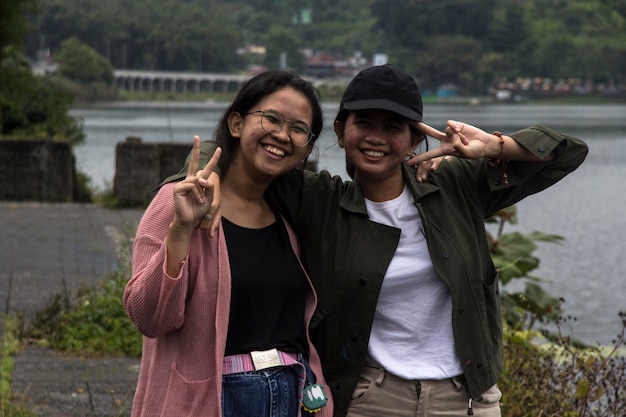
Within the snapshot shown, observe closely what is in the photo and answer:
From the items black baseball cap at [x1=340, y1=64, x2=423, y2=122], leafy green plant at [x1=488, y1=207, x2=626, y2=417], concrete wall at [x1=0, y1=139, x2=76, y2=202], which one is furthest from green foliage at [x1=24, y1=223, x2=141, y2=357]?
concrete wall at [x1=0, y1=139, x2=76, y2=202]

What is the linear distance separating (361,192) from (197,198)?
0.56 metres

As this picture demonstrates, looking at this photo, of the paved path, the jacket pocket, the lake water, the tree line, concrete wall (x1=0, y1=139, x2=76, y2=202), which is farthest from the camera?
the tree line

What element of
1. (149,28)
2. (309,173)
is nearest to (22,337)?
(309,173)

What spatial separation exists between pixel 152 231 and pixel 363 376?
69 centimetres

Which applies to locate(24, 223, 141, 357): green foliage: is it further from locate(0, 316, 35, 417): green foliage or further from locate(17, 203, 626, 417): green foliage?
locate(0, 316, 35, 417): green foliage

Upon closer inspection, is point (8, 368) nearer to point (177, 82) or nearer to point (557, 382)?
point (557, 382)

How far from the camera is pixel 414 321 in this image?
10.3ft

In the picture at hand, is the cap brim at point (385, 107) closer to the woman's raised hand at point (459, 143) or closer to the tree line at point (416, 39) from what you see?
the woman's raised hand at point (459, 143)

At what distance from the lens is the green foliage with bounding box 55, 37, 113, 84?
8406cm

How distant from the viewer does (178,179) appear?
3010mm

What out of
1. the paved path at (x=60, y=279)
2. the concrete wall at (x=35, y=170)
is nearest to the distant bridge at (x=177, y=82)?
the concrete wall at (x=35, y=170)

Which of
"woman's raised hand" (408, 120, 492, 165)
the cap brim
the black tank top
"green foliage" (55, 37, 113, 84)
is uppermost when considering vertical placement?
the cap brim

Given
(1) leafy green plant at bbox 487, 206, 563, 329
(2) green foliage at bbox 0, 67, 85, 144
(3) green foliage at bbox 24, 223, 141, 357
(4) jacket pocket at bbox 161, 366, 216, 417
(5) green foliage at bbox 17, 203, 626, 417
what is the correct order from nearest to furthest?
(4) jacket pocket at bbox 161, 366, 216, 417, (5) green foliage at bbox 17, 203, 626, 417, (3) green foliage at bbox 24, 223, 141, 357, (1) leafy green plant at bbox 487, 206, 563, 329, (2) green foliage at bbox 0, 67, 85, 144

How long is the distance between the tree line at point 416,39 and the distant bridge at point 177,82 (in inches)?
59.7
